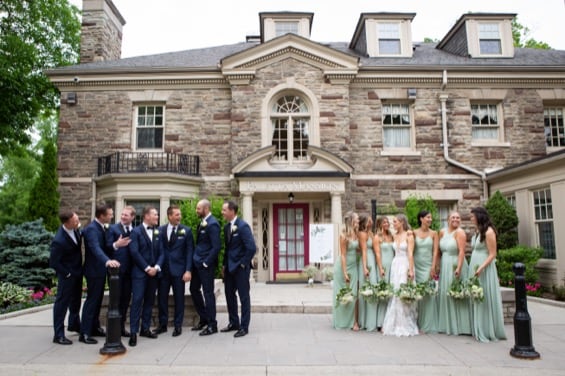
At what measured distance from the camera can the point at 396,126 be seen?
45.4 ft

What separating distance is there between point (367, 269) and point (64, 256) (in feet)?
14.4

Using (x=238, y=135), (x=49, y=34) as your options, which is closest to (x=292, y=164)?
(x=238, y=135)

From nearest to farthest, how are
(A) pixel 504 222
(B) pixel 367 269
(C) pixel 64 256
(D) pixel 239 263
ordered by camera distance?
(C) pixel 64 256 < (D) pixel 239 263 < (B) pixel 367 269 < (A) pixel 504 222

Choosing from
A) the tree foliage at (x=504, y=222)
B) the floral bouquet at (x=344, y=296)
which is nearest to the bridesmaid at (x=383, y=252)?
the floral bouquet at (x=344, y=296)

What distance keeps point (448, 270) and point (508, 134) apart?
30.8 ft

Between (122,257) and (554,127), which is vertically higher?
(554,127)

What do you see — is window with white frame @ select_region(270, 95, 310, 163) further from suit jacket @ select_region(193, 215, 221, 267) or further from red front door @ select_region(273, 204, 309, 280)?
suit jacket @ select_region(193, 215, 221, 267)

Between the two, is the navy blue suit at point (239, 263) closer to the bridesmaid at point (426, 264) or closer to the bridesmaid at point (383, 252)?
the bridesmaid at point (383, 252)

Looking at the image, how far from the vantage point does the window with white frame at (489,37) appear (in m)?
15.2

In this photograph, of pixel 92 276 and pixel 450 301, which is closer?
pixel 92 276

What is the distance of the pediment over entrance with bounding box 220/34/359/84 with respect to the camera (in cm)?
1329

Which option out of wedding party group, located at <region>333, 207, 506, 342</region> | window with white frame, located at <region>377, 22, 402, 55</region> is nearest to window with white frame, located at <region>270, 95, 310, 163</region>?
window with white frame, located at <region>377, 22, 402, 55</region>

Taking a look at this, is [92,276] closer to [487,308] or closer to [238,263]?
[238,263]

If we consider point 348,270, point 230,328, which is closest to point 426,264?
point 348,270
